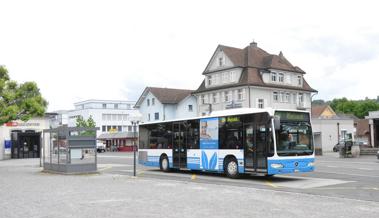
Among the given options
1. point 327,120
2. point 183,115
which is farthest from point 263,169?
point 183,115

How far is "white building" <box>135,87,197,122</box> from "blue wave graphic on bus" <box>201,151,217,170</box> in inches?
2064

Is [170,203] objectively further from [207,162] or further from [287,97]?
[287,97]

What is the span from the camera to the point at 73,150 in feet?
80.4

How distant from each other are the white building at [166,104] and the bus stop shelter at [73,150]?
49839 mm

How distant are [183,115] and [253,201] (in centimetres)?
6332

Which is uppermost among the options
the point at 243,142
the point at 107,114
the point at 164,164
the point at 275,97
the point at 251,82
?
the point at 251,82

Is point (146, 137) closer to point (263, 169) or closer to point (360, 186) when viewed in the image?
point (263, 169)

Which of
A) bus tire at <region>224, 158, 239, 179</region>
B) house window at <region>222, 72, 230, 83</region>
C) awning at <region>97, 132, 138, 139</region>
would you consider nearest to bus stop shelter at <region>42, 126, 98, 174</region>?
bus tire at <region>224, 158, 239, 179</region>

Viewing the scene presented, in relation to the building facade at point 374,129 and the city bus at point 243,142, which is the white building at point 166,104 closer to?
the building facade at point 374,129

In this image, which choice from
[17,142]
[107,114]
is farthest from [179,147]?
[107,114]

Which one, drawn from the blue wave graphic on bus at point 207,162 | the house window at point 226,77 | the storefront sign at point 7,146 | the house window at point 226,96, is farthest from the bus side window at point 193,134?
the house window at point 226,77

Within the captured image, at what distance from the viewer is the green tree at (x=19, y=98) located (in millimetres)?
29578

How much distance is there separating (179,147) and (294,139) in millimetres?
6874

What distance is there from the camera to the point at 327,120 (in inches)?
2579
